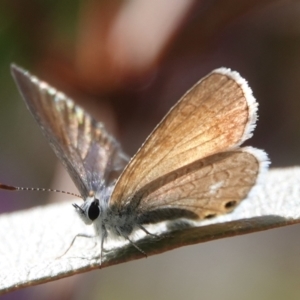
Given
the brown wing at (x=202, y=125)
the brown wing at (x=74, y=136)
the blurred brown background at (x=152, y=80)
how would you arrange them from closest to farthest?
the brown wing at (x=202, y=125) < the brown wing at (x=74, y=136) < the blurred brown background at (x=152, y=80)

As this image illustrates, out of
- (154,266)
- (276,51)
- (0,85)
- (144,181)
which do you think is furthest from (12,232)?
(154,266)

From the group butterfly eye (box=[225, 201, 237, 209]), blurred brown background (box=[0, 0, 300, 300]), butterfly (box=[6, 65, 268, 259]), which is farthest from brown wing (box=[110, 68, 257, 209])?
blurred brown background (box=[0, 0, 300, 300])

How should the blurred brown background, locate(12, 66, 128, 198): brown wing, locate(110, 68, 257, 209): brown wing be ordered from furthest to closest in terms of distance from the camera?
the blurred brown background, locate(12, 66, 128, 198): brown wing, locate(110, 68, 257, 209): brown wing

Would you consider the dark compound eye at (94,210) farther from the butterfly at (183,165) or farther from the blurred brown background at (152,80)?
the blurred brown background at (152,80)

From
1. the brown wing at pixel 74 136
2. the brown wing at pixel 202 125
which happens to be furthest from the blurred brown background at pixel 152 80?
the brown wing at pixel 202 125

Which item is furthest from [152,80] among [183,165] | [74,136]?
[183,165]

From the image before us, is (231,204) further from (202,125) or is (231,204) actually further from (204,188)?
(202,125)

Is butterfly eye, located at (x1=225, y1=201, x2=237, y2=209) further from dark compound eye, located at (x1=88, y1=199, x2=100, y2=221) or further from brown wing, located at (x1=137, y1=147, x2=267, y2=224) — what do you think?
dark compound eye, located at (x1=88, y1=199, x2=100, y2=221)
